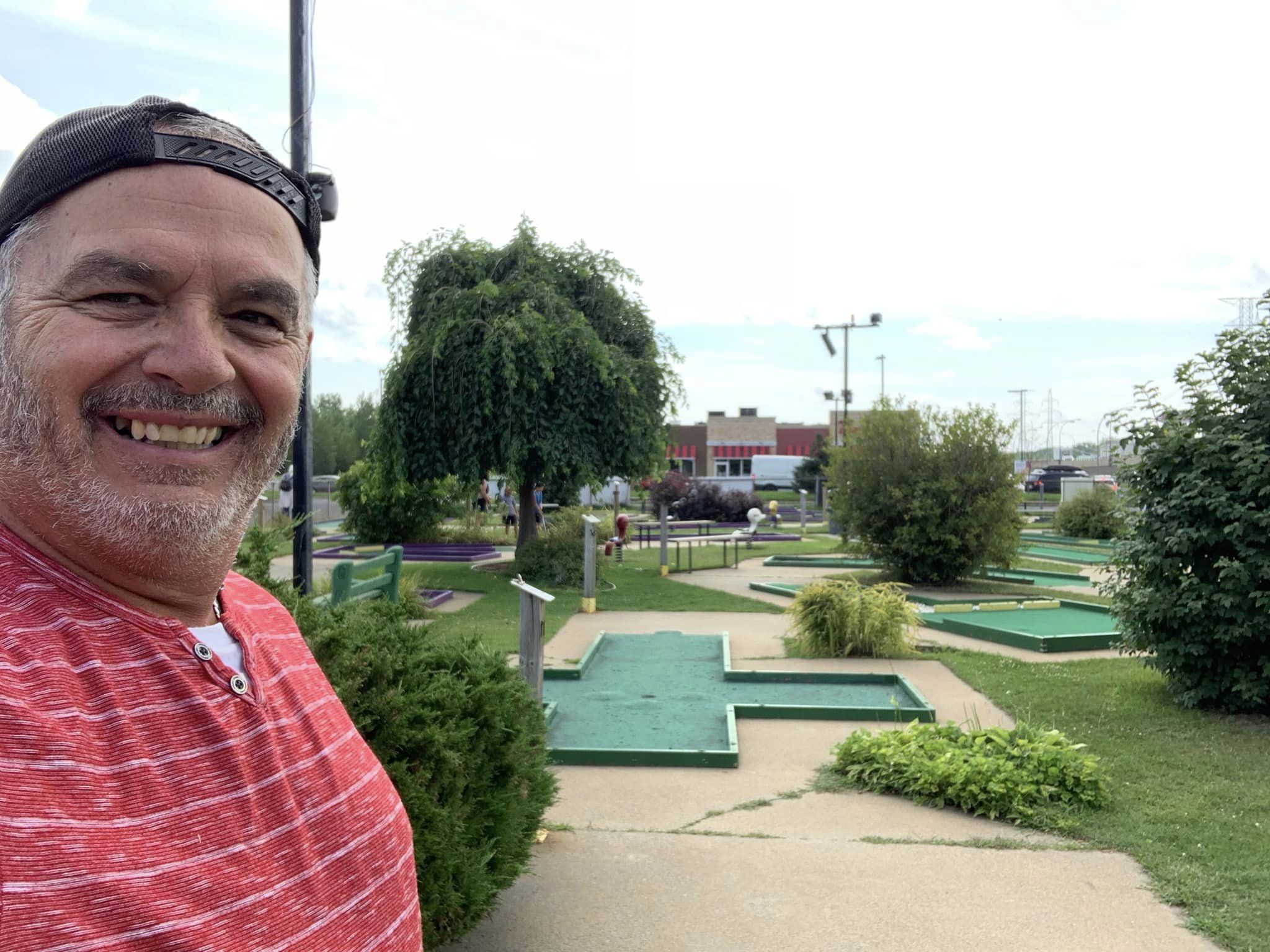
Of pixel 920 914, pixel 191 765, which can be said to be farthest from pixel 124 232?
pixel 920 914

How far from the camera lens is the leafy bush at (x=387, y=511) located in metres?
25.1

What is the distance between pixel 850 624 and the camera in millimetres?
11055

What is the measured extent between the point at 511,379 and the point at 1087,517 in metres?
20.2

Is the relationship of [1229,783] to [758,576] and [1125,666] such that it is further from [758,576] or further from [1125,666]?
[758,576]

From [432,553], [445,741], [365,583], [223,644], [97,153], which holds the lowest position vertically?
[432,553]

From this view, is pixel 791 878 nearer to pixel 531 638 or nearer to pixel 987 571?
pixel 531 638

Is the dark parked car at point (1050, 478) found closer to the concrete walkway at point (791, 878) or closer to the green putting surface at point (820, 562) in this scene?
the green putting surface at point (820, 562)

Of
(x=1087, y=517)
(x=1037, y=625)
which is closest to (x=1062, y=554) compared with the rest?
(x=1087, y=517)

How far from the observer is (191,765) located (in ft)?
3.45

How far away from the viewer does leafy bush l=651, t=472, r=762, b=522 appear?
3672 centimetres

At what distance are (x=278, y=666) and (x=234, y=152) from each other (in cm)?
63

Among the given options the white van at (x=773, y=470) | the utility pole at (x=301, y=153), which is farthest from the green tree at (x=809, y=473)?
the utility pole at (x=301, y=153)

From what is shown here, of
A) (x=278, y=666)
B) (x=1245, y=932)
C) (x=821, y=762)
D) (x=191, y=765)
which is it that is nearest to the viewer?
(x=191, y=765)

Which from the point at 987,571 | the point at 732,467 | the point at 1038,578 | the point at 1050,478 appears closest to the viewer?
the point at 987,571
